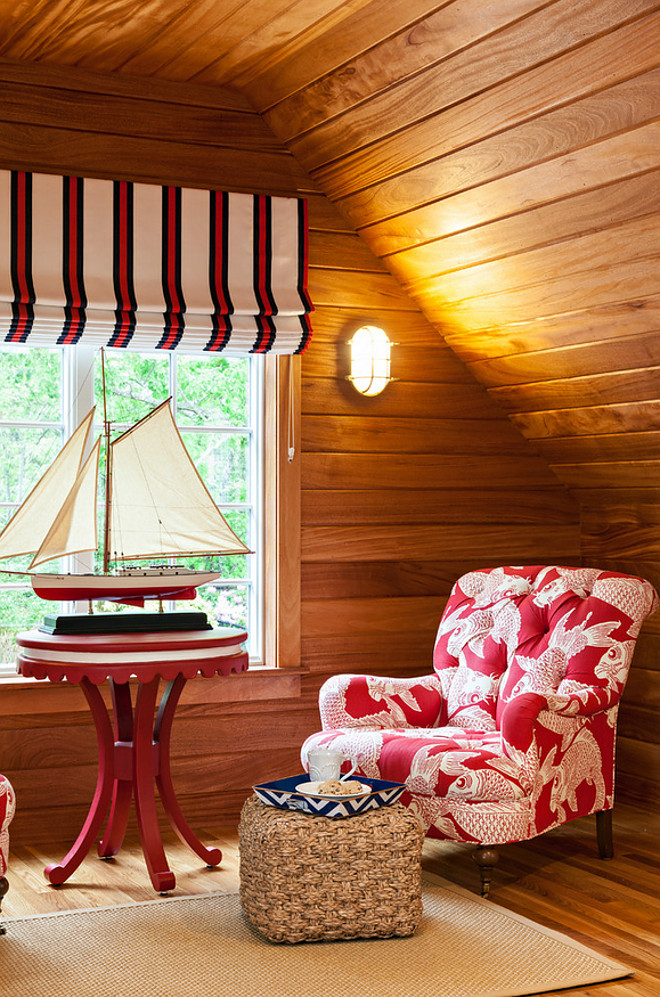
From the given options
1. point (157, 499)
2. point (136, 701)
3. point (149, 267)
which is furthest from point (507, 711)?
point (149, 267)

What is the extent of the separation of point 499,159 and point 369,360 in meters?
1.14

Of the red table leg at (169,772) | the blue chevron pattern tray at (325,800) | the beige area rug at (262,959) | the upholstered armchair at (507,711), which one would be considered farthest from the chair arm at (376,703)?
the beige area rug at (262,959)

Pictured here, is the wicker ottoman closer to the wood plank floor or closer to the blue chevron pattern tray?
the blue chevron pattern tray

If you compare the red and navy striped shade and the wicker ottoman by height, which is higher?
the red and navy striped shade

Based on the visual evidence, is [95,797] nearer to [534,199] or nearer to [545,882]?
[545,882]

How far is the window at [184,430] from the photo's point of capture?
4035 mm

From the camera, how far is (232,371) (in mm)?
4336

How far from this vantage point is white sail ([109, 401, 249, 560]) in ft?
11.7

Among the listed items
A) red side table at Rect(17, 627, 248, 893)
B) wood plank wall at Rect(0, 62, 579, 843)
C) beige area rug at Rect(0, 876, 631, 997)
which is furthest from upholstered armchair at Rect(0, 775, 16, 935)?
wood plank wall at Rect(0, 62, 579, 843)

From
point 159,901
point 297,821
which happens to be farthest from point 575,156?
point 159,901

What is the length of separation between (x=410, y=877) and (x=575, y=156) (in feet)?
6.50

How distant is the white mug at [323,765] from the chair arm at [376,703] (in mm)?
665

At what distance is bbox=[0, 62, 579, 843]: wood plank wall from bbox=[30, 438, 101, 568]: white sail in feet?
2.39

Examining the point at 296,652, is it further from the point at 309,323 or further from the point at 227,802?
the point at 309,323
